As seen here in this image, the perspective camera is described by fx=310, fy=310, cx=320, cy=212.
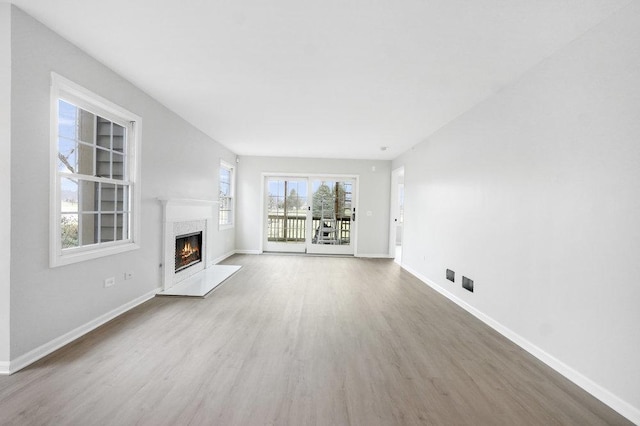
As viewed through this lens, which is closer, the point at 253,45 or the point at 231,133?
the point at 253,45

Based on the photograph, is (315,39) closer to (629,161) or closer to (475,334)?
(629,161)

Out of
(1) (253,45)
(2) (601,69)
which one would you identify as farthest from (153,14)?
(2) (601,69)

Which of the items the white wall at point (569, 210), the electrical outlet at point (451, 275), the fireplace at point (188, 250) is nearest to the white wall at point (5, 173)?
the fireplace at point (188, 250)

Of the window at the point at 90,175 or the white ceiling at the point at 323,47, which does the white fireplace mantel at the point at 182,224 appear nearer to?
the window at the point at 90,175

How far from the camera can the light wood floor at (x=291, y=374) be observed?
1828 millimetres

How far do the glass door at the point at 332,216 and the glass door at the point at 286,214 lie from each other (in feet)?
0.75

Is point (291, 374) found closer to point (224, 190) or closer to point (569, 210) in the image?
point (569, 210)

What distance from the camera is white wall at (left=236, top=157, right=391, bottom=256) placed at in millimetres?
7730

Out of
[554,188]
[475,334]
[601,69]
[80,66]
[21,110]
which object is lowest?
[475,334]

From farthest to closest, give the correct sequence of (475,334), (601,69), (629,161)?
1. (475,334)
2. (601,69)
3. (629,161)

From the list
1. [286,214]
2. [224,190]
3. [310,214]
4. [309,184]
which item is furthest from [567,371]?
[224,190]

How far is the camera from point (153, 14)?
2154 millimetres

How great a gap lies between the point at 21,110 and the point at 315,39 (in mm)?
2171

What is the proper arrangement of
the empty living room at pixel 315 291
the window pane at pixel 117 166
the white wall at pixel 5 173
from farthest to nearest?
the window pane at pixel 117 166, the white wall at pixel 5 173, the empty living room at pixel 315 291
